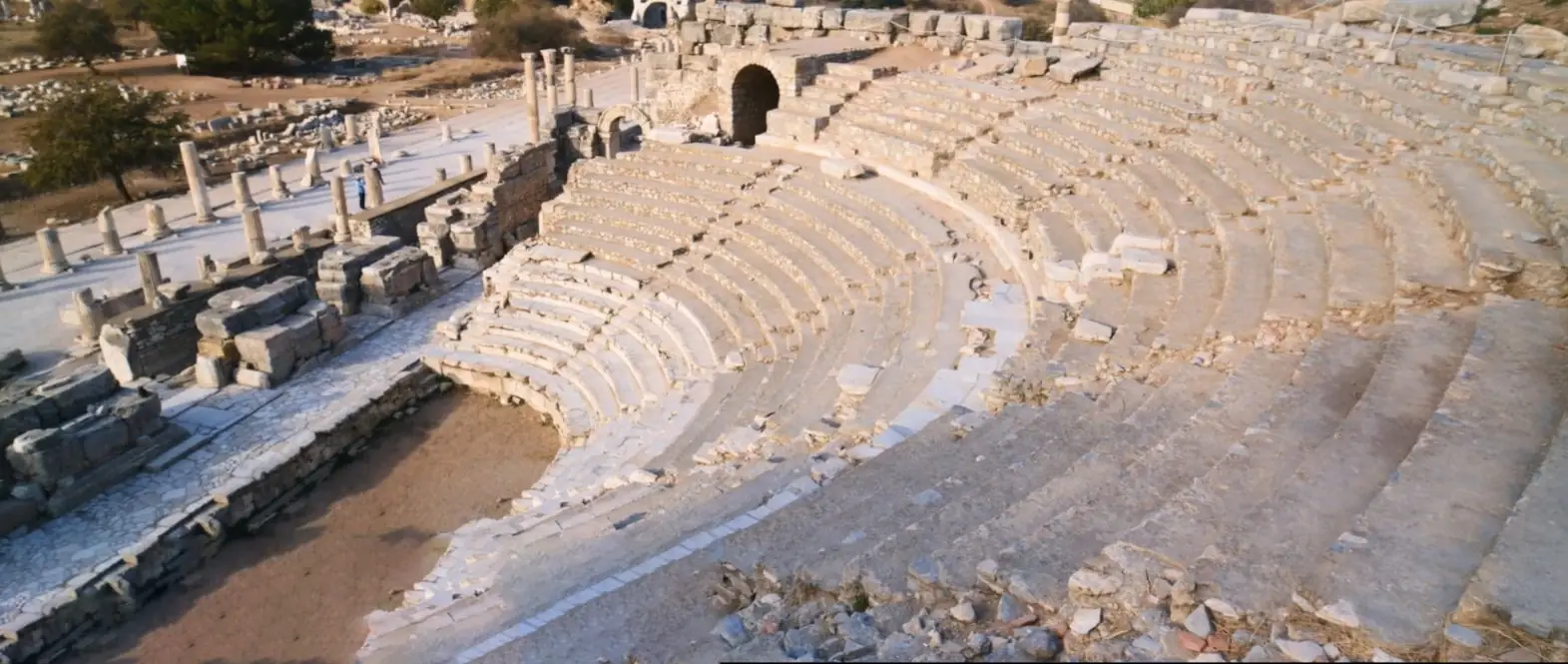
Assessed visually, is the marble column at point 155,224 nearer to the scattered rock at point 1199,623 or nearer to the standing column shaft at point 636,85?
the standing column shaft at point 636,85

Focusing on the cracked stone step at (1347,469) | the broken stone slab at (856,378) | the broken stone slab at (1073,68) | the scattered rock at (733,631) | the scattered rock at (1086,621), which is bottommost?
the broken stone slab at (856,378)

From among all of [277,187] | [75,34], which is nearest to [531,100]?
[277,187]

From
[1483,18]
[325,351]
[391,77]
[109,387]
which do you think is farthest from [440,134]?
[1483,18]

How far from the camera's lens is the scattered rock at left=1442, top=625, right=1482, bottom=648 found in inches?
133

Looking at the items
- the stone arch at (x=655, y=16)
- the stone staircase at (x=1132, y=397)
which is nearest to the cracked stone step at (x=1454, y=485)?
the stone staircase at (x=1132, y=397)

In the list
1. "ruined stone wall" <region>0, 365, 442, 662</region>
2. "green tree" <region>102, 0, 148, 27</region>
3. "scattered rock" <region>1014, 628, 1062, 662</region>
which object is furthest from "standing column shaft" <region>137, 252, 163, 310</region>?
"green tree" <region>102, 0, 148, 27</region>

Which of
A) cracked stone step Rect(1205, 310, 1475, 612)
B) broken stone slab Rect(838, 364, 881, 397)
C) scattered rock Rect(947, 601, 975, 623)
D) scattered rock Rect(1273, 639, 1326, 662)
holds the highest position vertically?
cracked stone step Rect(1205, 310, 1475, 612)

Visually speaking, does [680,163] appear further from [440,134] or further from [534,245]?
[440,134]

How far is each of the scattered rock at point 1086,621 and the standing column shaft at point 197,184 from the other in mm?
21704

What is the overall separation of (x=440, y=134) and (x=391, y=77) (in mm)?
12832

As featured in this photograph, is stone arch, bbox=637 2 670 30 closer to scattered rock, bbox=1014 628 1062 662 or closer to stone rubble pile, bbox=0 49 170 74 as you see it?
stone rubble pile, bbox=0 49 170 74

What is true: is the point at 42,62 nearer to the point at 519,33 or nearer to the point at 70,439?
the point at 519,33

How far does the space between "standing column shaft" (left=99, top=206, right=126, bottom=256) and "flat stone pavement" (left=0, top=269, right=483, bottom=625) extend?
7.18 m

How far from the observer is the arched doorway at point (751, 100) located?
1831 centimetres
